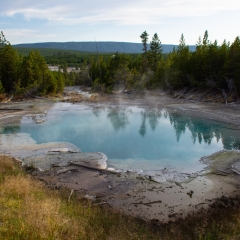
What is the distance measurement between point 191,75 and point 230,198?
3090cm

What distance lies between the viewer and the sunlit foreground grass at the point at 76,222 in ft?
19.9

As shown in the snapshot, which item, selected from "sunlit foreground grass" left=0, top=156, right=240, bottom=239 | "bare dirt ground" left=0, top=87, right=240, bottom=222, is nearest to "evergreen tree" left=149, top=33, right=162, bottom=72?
"bare dirt ground" left=0, top=87, right=240, bottom=222

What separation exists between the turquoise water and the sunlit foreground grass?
18.2 ft

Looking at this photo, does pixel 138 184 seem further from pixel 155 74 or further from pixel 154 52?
pixel 154 52

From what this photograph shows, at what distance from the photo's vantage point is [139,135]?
2194 centimetres

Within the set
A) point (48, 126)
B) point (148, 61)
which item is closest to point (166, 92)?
point (148, 61)

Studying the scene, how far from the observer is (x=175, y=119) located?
27.7 m

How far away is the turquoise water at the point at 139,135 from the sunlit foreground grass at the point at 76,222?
218 inches

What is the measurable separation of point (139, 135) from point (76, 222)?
1524 centimetres

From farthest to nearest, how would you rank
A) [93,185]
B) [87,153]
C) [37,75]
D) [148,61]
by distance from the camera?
[148,61] < [37,75] < [87,153] < [93,185]

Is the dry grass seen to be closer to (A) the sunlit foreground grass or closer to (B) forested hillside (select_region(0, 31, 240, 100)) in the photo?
(A) the sunlit foreground grass

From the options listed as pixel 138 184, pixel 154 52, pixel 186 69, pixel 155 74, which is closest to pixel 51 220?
pixel 138 184

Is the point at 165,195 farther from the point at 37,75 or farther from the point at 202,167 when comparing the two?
the point at 37,75

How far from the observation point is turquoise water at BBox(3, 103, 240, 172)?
52.7 ft
